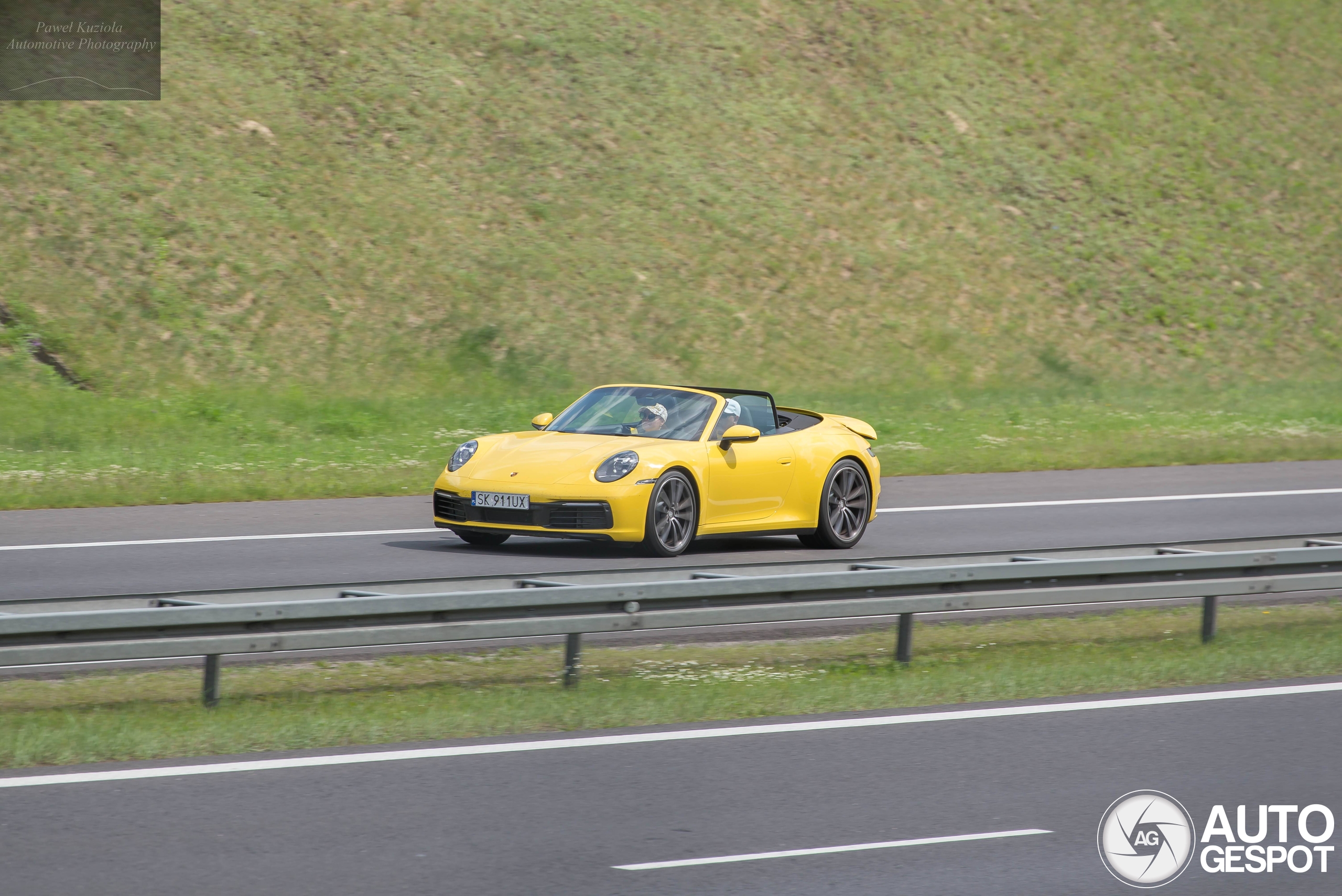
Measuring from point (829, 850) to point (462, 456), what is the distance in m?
7.68

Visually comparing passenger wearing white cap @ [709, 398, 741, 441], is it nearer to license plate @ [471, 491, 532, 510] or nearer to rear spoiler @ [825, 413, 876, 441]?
rear spoiler @ [825, 413, 876, 441]

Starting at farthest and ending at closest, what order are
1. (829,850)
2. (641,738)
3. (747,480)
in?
(747,480)
(641,738)
(829,850)

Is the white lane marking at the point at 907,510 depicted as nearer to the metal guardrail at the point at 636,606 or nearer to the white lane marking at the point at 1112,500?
the white lane marking at the point at 1112,500

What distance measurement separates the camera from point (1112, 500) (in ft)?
57.9

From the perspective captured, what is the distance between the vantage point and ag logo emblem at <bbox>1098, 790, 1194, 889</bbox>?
557 centimetres

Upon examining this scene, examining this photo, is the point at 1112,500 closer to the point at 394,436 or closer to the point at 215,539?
the point at 394,436

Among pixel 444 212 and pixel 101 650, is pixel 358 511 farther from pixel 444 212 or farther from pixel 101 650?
pixel 444 212

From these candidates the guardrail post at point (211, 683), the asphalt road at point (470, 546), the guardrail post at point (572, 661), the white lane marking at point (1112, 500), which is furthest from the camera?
the white lane marking at point (1112, 500)

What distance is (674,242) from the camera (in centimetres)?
3028

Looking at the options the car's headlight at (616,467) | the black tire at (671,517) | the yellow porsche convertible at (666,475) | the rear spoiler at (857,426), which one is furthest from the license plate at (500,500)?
the rear spoiler at (857,426)

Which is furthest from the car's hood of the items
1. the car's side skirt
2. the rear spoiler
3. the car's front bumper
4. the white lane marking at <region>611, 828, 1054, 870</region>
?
the white lane marking at <region>611, 828, 1054, 870</region>

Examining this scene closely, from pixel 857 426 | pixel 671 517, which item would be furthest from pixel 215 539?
pixel 857 426

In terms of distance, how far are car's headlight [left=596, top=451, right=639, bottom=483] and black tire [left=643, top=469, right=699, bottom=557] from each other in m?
0.23

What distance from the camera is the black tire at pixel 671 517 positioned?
1232 centimetres
